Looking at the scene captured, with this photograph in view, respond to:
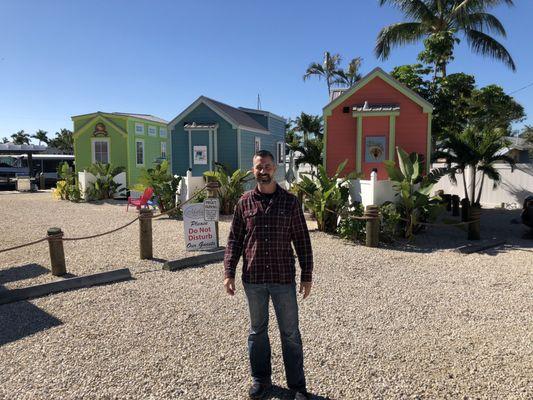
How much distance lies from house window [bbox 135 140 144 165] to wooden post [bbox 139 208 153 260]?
47.2 feet

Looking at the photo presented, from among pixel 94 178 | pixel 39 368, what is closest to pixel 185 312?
pixel 39 368

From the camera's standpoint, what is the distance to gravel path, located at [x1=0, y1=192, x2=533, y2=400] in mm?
3359

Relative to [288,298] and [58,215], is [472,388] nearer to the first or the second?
[288,298]

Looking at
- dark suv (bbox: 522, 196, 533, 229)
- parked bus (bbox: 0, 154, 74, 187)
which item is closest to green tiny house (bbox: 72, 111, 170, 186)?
parked bus (bbox: 0, 154, 74, 187)

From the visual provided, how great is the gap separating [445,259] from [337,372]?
4.87m

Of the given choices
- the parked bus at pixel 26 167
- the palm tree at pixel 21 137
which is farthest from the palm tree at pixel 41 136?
the parked bus at pixel 26 167

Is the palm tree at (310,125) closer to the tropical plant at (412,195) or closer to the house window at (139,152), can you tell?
the house window at (139,152)

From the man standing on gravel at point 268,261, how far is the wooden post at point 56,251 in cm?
404

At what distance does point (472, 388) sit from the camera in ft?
10.8

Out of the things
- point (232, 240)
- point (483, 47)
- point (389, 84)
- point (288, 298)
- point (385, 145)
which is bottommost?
point (288, 298)

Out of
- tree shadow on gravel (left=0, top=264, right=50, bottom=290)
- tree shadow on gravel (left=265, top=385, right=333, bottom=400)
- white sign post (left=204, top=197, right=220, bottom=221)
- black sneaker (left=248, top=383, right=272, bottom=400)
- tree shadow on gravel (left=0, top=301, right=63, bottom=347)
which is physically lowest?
tree shadow on gravel (left=265, top=385, right=333, bottom=400)

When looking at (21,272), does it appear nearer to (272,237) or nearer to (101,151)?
(272,237)

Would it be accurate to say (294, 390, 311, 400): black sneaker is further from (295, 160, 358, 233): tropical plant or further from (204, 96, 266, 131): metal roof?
(204, 96, 266, 131): metal roof

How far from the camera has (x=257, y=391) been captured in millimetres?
3176
